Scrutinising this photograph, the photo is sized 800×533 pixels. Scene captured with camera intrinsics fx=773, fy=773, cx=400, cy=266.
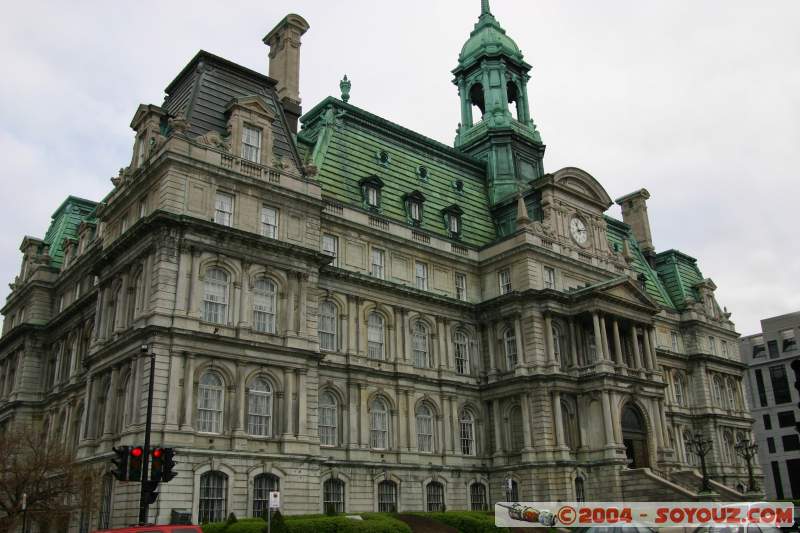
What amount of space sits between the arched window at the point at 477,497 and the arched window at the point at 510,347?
25.8ft

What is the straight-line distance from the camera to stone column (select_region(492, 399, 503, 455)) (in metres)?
49.9

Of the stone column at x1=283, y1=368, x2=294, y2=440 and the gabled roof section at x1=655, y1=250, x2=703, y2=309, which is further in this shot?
the gabled roof section at x1=655, y1=250, x2=703, y2=309

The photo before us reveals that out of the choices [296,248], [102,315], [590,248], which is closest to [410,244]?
[296,248]

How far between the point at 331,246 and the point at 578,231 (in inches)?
804

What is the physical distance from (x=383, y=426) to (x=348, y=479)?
14.8ft

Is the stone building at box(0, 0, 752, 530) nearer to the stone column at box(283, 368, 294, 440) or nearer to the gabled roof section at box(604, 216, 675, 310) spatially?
the stone column at box(283, 368, 294, 440)

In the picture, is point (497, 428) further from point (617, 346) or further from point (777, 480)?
point (777, 480)

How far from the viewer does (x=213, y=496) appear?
3491cm

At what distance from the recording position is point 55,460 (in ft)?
115

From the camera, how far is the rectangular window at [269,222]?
4122 cm

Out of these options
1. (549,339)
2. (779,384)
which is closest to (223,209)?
(549,339)

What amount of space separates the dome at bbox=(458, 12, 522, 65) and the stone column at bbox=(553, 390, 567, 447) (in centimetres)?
3216

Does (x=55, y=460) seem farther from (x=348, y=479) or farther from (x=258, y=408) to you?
(x=348, y=479)

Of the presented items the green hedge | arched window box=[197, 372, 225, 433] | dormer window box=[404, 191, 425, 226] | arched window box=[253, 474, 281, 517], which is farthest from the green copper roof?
the green hedge
